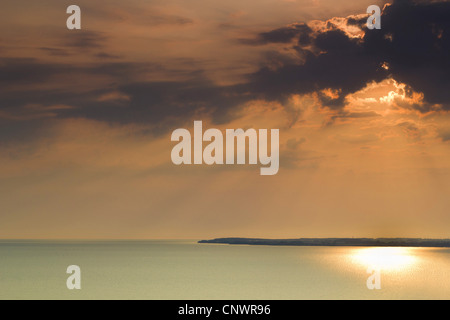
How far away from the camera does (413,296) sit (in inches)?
2653

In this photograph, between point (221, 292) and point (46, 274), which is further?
point (46, 274)
